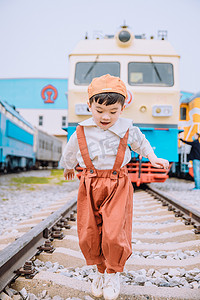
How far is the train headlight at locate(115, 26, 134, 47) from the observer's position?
6992mm

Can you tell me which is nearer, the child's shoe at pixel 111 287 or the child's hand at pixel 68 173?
the child's shoe at pixel 111 287

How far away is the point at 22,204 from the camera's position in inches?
227

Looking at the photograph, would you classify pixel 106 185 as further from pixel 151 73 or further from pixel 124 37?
pixel 124 37

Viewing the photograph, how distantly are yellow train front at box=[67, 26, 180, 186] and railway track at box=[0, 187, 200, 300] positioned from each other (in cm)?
329

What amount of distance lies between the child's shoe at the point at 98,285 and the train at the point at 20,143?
990cm

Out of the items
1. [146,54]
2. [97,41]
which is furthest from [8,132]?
[146,54]

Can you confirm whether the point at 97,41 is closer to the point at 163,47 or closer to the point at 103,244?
the point at 163,47

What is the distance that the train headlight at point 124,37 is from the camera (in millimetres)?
6992

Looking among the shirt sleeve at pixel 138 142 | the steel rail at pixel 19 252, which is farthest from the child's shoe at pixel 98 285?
the shirt sleeve at pixel 138 142

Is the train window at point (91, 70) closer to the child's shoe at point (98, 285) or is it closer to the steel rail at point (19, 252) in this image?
the steel rail at point (19, 252)

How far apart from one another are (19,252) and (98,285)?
742 mm

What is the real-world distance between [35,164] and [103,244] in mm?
19705

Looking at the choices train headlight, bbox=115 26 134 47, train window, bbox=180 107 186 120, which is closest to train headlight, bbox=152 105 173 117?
train headlight, bbox=115 26 134 47

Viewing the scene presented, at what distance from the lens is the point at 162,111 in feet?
Result: 22.0
